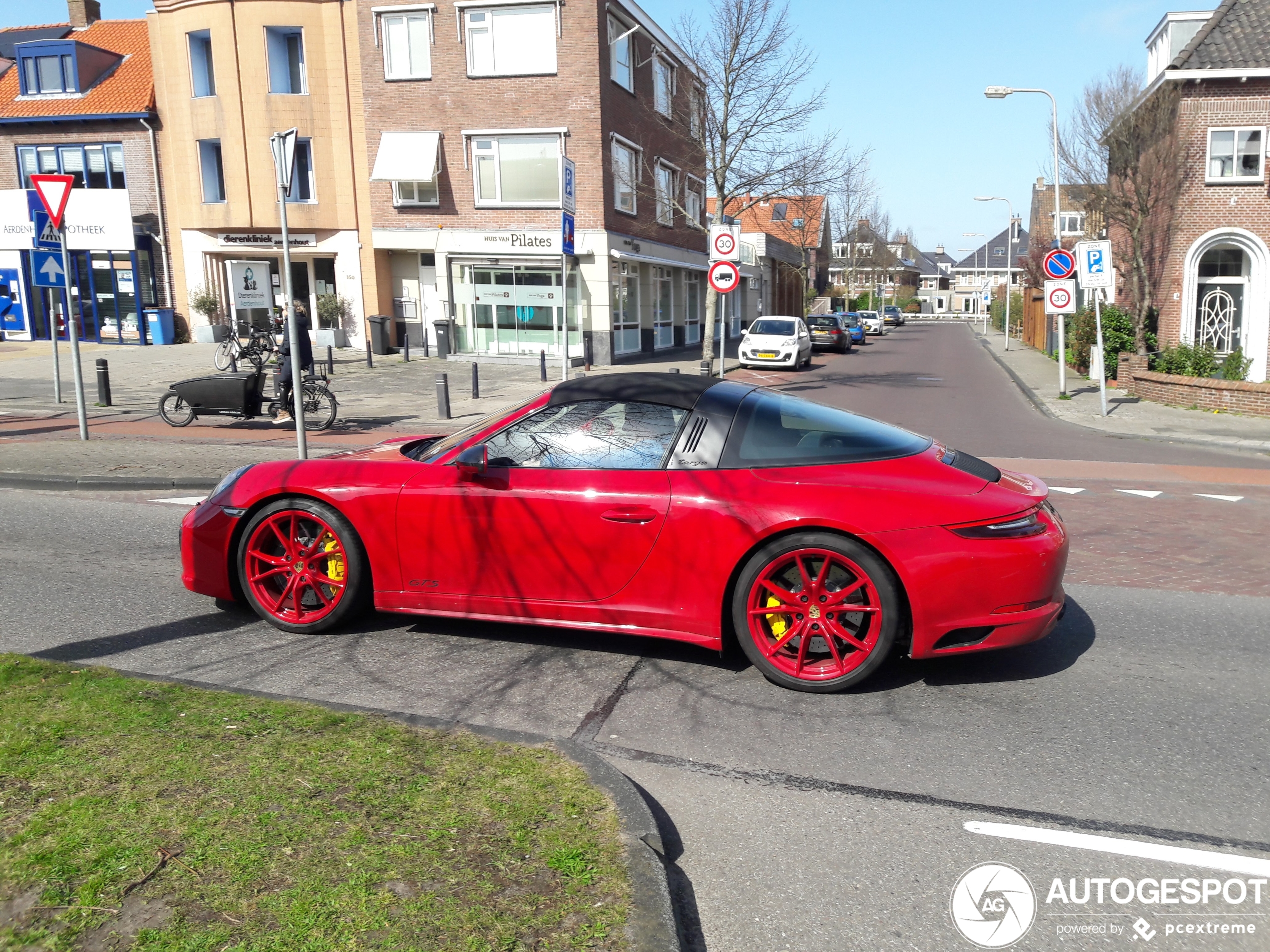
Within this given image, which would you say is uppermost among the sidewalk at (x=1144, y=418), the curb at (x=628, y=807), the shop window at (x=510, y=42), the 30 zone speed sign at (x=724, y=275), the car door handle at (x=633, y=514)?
the shop window at (x=510, y=42)

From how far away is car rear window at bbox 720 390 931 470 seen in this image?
4574mm

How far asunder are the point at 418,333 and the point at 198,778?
1061 inches

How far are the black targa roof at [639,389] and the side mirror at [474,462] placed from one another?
44 cm

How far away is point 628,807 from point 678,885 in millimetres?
327

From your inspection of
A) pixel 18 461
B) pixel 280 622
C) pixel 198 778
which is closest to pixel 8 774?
pixel 198 778

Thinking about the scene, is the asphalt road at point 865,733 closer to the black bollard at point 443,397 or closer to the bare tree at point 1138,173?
the black bollard at point 443,397

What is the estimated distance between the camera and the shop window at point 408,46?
26938mm

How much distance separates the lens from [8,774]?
10.3 feet

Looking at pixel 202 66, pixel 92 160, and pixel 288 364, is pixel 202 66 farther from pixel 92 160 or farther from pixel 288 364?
pixel 288 364

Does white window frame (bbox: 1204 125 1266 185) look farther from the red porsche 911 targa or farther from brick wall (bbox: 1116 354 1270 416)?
the red porsche 911 targa

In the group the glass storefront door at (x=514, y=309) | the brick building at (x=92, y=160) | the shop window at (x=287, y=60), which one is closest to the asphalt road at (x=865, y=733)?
the glass storefront door at (x=514, y=309)

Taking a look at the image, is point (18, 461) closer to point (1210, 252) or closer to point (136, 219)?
point (136, 219)

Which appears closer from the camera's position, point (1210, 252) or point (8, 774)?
point (8, 774)

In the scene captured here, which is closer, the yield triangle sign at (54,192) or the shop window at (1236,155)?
the yield triangle sign at (54,192)
